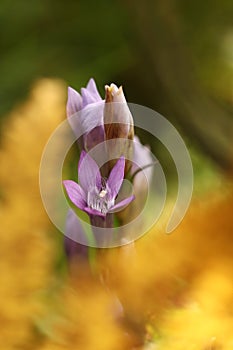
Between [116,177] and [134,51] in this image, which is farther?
[134,51]

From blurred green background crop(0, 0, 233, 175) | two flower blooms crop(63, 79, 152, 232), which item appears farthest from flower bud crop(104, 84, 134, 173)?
blurred green background crop(0, 0, 233, 175)

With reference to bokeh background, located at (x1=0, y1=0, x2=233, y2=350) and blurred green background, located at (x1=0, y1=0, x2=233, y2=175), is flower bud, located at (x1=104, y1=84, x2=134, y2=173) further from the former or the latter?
blurred green background, located at (x1=0, y1=0, x2=233, y2=175)

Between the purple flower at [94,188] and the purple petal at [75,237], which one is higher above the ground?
the purple petal at [75,237]

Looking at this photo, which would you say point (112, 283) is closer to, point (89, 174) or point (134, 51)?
point (89, 174)

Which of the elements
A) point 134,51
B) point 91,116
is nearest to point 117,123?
point 91,116

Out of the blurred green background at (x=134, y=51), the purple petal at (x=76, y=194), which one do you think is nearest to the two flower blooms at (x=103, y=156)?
the purple petal at (x=76, y=194)

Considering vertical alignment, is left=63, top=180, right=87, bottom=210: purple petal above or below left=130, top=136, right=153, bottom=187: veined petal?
below

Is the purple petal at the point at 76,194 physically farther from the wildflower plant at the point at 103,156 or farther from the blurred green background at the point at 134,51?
the blurred green background at the point at 134,51
